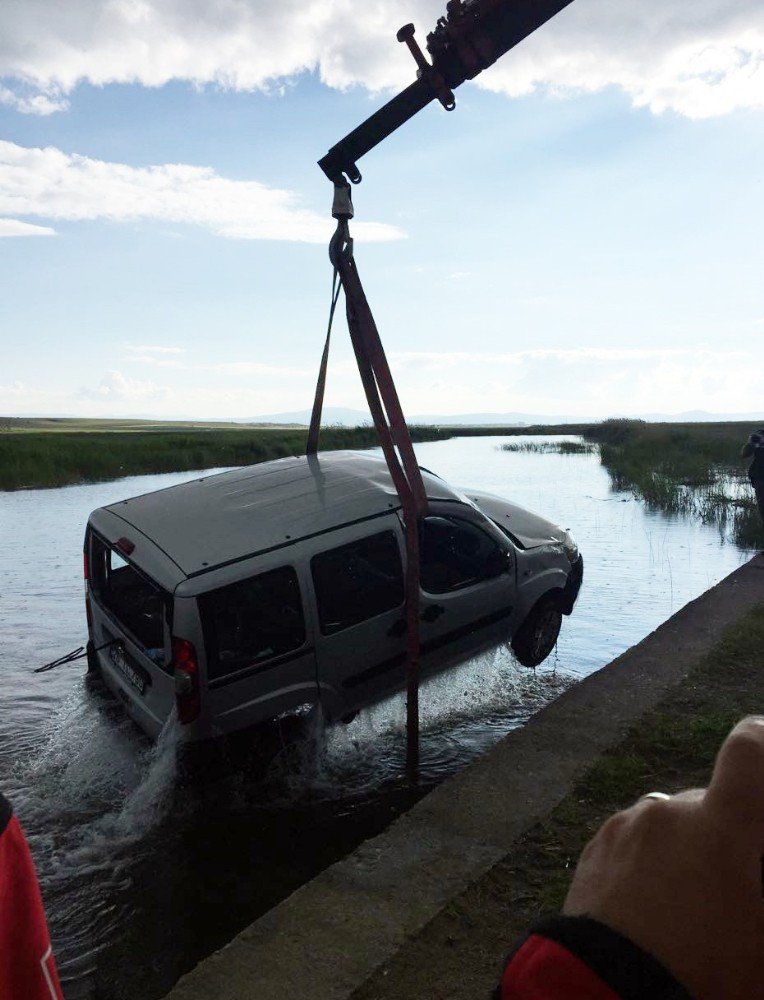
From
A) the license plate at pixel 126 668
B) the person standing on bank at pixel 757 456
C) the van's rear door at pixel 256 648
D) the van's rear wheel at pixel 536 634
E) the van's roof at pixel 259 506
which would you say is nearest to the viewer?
the van's rear door at pixel 256 648

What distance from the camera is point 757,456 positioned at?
40.9 feet

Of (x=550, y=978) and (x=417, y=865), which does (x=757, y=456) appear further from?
(x=550, y=978)

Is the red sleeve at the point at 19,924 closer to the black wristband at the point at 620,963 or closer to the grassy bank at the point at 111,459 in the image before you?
the black wristband at the point at 620,963

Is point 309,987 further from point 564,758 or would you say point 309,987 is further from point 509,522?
point 509,522

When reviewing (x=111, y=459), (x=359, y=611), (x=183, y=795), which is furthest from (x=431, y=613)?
(x=111, y=459)

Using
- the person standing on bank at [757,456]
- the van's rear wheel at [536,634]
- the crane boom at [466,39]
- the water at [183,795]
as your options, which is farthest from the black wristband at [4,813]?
the person standing on bank at [757,456]

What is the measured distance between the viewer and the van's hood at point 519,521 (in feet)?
24.3

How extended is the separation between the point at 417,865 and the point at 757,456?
33.5ft

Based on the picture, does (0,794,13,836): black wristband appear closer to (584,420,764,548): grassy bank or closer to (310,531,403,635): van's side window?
(310,531,403,635): van's side window

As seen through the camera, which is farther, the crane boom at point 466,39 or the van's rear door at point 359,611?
the van's rear door at point 359,611

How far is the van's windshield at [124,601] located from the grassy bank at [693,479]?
11527 millimetres

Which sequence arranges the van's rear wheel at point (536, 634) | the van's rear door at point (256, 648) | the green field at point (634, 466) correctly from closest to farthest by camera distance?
the van's rear door at point (256, 648), the van's rear wheel at point (536, 634), the green field at point (634, 466)

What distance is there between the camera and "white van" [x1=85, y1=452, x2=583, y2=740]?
5070mm

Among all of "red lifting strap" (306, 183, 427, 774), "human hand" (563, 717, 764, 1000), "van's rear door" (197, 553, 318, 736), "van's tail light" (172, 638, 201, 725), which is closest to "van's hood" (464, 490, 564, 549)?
"red lifting strap" (306, 183, 427, 774)
